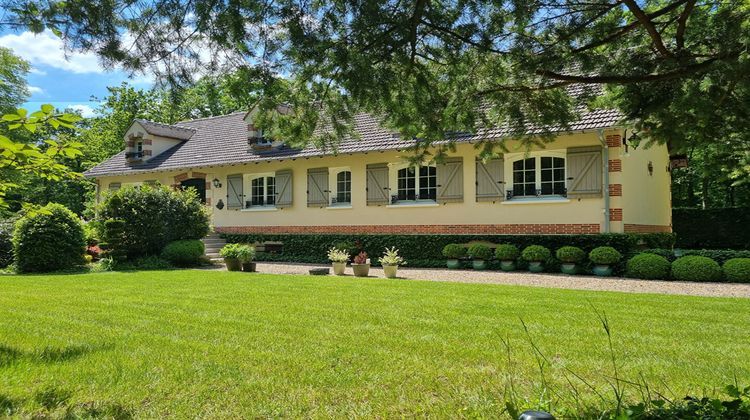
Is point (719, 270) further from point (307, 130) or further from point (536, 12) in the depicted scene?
point (307, 130)

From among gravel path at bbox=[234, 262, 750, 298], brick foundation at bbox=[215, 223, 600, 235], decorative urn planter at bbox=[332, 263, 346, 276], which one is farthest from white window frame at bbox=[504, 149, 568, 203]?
decorative urn planter at bbox=[332, 263, 346, 276]

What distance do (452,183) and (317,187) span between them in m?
5.17

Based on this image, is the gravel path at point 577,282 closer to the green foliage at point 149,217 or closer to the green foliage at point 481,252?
the green foliage at point 481,252

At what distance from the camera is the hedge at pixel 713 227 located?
21.8 metres

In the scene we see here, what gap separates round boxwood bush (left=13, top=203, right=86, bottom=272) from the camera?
1473 centimetres

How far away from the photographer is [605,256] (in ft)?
43.1

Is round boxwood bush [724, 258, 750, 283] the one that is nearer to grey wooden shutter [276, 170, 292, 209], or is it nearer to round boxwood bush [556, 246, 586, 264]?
round boxwood bush [556, 246, 586, 264]

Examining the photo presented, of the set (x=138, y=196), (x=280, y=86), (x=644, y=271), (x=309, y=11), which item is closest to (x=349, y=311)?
(x=280, y=86)

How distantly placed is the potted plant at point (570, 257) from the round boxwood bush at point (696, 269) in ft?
6.91

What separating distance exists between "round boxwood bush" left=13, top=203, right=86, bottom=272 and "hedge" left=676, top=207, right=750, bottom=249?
75.6 feet

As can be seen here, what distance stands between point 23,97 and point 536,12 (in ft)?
113

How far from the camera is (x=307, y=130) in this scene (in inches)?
203

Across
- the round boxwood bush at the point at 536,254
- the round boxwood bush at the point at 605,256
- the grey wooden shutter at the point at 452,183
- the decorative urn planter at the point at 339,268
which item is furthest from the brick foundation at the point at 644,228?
the decorative urn planter at the point at 339,268

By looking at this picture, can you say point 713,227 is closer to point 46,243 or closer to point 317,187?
point 317,187
